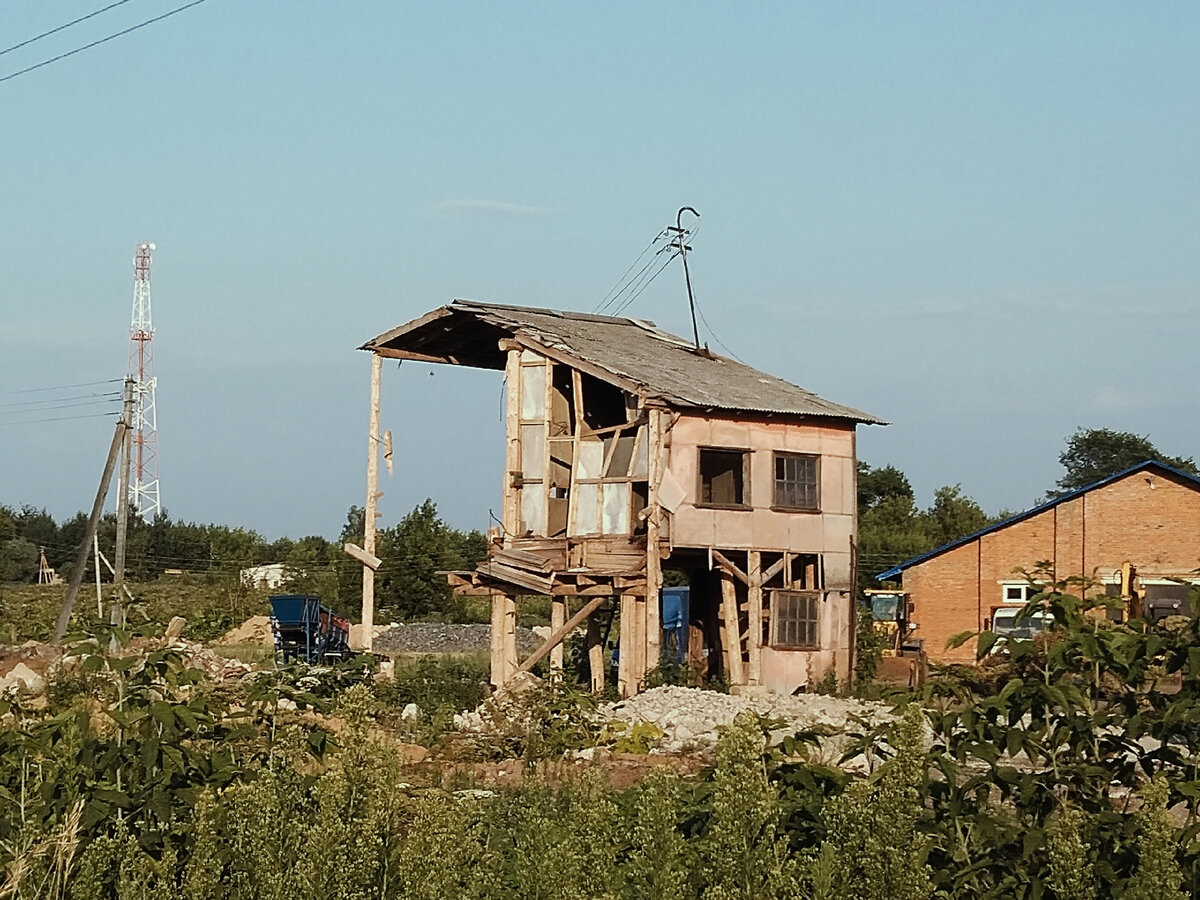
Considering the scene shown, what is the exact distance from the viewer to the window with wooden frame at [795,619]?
28.8m

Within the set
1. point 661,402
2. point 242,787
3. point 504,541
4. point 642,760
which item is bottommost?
point 642,760

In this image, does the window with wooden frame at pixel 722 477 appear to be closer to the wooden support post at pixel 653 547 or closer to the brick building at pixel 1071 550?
the wooden support post at pixel 653 547

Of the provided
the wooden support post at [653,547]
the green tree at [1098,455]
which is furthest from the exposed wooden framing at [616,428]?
the green tree at [1098,455]

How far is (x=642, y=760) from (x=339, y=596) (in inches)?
1483

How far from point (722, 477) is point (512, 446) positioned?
180 inches

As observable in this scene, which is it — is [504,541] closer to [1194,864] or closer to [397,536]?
[1194,864]

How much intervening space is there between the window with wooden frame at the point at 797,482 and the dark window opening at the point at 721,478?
954 mm

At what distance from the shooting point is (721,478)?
31250 millimetres

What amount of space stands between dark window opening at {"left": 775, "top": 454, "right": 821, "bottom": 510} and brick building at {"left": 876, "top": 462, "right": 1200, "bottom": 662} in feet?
32.8

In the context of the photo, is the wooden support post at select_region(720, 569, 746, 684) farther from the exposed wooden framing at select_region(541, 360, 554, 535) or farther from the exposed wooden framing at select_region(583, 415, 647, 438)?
the exposed wooden framing at select_region(541, 360, 554, 535)

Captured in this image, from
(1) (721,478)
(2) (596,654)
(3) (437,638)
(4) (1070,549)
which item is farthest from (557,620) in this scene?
(3) (437,638)

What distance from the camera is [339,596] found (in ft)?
182

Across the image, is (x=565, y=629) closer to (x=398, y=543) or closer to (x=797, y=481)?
(x=797, y=481)

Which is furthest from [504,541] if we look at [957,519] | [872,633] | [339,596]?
[957,519]
